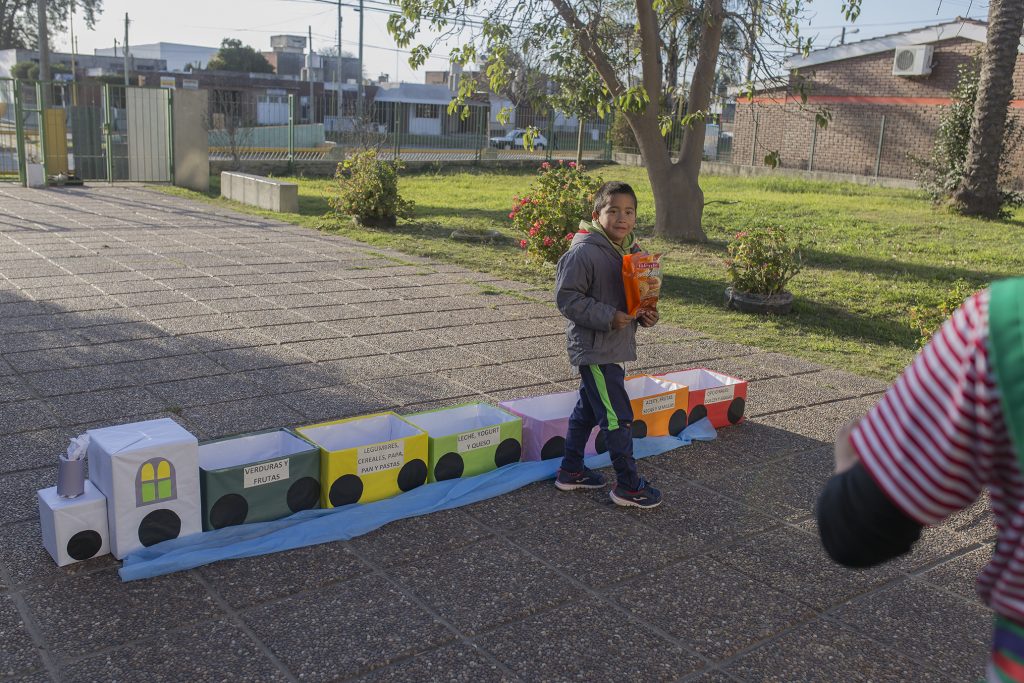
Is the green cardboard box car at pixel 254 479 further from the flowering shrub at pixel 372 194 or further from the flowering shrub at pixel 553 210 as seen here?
the flowering shrub at pixel 372 194

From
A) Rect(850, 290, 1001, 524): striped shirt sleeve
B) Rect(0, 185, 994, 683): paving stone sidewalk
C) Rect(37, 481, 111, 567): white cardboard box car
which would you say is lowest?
Rect(0, 185, 994, 683): paving stone sidewalk

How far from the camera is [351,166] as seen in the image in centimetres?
1517

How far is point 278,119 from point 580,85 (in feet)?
111

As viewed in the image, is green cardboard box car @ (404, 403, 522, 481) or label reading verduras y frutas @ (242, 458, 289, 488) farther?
green cardboard box car @ (404, 403, 522, 481)

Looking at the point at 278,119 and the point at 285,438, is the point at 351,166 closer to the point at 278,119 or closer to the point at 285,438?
the point at 285,438

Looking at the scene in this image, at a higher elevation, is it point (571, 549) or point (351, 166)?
point (351, 166)

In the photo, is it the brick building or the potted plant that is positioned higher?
the brick building

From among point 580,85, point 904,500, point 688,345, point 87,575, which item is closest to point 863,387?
point 688,345

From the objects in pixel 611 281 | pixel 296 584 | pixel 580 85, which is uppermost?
pixel 580 85

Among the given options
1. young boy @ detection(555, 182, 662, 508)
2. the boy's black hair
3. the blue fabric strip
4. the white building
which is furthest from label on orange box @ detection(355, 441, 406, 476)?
the white building

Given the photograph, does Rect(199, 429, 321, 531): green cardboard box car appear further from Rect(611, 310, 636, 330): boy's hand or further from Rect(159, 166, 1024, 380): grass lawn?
Rect(159, 166, 1024, 380): grass lawn

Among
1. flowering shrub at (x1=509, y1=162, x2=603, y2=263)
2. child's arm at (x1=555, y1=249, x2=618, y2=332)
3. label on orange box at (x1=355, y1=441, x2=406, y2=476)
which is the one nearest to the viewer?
child's arm at (x1=555, y1=249, x2=618, y2=332)

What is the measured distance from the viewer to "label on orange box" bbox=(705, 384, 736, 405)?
5.74 metres

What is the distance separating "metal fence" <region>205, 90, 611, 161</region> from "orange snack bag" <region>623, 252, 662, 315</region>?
1833 centimetres
